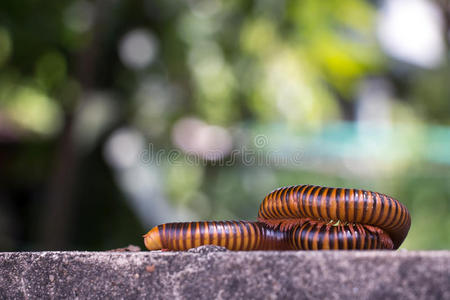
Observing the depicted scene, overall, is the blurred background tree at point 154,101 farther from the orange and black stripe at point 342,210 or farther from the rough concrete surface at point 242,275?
the rough concrete surface at point 242,275

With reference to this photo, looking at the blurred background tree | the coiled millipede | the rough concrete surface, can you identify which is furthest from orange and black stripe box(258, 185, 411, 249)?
the blurred background tree

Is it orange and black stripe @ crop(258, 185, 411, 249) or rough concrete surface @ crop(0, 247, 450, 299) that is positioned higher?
orange and black stripe @ crop(258, 185, 411, 249)

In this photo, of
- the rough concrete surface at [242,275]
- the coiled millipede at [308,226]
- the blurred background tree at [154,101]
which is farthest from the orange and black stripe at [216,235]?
the blurred background tree at [154,101]

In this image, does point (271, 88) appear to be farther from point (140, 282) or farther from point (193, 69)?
point (140, 282)

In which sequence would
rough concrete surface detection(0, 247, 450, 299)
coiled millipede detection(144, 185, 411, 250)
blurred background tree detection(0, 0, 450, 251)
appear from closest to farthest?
rough concrete surface detection(0, 247, 450, 299) → coiled millipede detection(144, 185, 411, 250) → blurred background tree detection(0, 0, 450, 251)

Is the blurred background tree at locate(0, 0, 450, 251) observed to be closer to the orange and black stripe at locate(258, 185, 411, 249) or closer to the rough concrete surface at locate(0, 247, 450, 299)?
the orange and black stripe at locate(258, 185, 411, 249)
